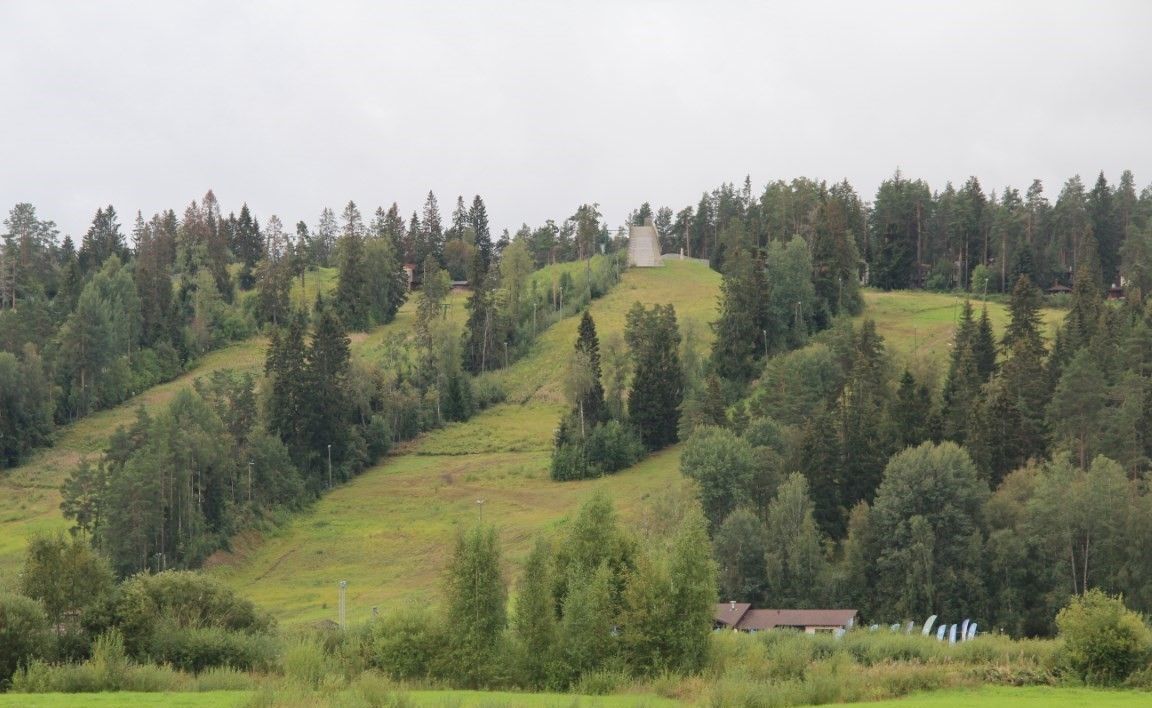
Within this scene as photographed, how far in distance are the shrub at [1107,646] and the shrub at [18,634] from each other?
109 ft

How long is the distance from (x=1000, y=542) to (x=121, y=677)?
140 feet

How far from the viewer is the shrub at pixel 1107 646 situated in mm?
44375

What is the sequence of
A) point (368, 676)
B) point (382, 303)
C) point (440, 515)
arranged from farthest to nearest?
point (382, 303)
point (440, 515)
point (368, 676)

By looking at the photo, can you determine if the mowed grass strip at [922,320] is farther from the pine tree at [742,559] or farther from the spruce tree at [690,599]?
the spruce tree at [690,599]

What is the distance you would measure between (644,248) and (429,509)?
220ft

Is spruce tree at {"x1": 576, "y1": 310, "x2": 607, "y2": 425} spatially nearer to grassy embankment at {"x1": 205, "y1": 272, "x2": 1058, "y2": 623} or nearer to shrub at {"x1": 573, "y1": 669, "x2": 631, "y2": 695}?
grassy embankment at {"x1": 205, "y1": 272, "x2": 1058, "y2": 623}

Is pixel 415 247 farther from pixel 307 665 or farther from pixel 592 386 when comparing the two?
pixel 307 665

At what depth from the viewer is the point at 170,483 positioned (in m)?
85.6

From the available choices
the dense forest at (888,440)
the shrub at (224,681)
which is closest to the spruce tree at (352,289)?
the dense forest at (888,440)

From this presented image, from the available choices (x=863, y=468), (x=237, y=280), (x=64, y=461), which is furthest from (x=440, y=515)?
(x=237, y=280)

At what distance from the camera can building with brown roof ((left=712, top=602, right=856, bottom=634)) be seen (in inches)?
2530

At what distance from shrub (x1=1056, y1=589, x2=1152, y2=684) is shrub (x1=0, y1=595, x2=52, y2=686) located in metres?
33.2

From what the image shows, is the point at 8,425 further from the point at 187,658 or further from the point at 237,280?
the point at 187,658

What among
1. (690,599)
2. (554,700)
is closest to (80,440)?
(690,599)
